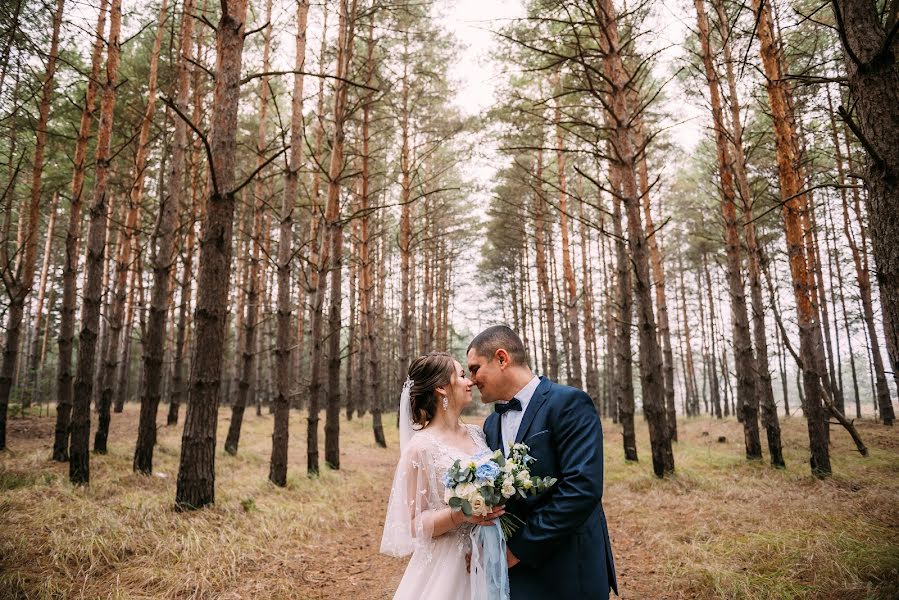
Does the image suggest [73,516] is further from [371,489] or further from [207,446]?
[371,489]

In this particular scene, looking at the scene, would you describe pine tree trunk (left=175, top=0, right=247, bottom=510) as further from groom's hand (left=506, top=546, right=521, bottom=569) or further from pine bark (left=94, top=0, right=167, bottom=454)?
groom's hand (left=506, top=546, right=521, bottom=569)

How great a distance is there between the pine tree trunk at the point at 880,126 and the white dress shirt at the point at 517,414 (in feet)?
6.93

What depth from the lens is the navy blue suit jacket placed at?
1812mm

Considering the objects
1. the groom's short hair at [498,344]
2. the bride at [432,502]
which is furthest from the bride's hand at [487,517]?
the groom's short hair at [498,344]

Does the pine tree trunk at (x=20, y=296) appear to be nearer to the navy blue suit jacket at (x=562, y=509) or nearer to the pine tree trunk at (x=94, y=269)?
the pine tree trunk at (x=94, y=269)

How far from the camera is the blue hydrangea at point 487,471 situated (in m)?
1.89

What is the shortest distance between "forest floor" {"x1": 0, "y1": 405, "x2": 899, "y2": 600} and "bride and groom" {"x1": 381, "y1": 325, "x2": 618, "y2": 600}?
2266mm

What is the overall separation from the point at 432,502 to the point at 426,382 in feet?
2.23

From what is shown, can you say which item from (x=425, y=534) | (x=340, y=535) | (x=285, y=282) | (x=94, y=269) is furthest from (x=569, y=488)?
(x=94, y=269)

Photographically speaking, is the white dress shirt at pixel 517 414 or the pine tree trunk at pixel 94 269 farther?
the pine tree trunk at pixel 94 269

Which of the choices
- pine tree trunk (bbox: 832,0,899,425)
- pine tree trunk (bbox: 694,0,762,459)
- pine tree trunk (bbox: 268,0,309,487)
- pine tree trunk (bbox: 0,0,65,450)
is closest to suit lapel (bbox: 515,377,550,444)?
pine tree trunk (bbox: 832,0,899,425)

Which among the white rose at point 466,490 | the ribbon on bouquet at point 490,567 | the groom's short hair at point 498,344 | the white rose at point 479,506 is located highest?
the groom's short hair at point 498,344

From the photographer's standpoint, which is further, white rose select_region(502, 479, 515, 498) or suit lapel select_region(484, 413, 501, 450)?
suit lapel select_region(484, 413, 501, 450)

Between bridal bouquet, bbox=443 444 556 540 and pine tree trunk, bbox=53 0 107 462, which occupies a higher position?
pine tree trunk, bbox=53 0 107 462
